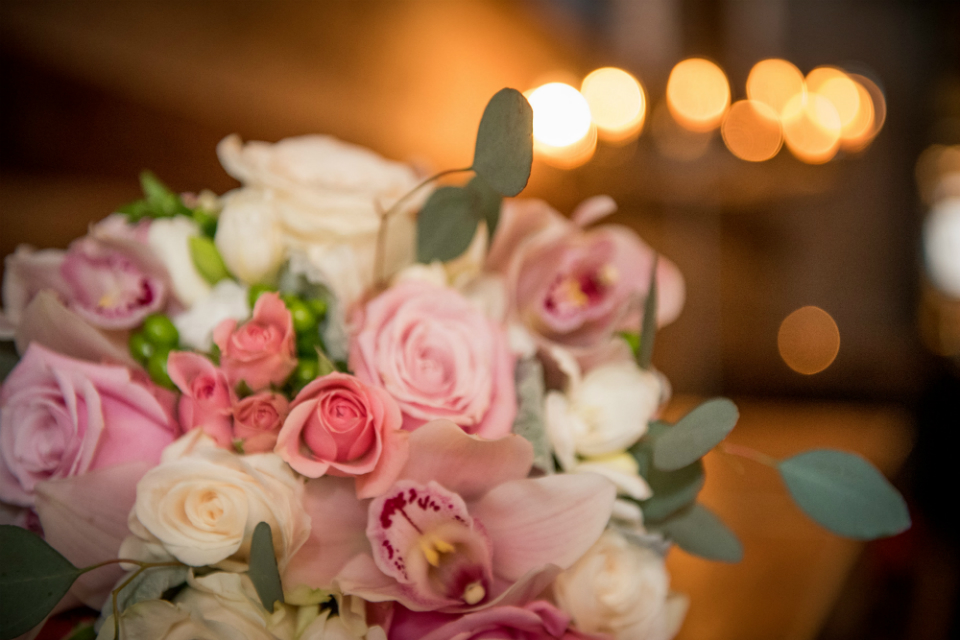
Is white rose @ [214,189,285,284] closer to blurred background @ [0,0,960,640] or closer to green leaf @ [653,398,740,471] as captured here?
blurred background @ [0,0,960,640]

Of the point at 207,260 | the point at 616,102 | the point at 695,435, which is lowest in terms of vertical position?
the point at 695,435

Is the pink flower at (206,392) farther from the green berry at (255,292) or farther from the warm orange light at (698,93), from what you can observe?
the warm orange light at (698,93)

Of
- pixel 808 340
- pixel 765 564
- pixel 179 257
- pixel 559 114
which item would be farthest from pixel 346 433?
pixel 808 340

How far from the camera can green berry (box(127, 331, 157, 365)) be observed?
431 millimetres

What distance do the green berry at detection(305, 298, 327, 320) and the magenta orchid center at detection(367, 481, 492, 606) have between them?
139mm

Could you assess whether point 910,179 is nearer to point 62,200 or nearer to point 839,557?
point 839,557

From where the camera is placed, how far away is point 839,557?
1.08 m

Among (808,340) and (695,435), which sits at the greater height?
(695,435)

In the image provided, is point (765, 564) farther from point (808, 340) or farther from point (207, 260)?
point (808, 340)

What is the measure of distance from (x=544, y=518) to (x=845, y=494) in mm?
250

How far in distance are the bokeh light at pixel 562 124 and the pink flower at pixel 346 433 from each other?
6.46ft

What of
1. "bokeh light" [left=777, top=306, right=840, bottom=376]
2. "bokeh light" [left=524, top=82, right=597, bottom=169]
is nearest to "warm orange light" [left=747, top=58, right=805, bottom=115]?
"bokeh light" [left=524, top=82, right=597, bottom=169]

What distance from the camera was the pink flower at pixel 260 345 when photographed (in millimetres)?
375

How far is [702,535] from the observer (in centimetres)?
49
